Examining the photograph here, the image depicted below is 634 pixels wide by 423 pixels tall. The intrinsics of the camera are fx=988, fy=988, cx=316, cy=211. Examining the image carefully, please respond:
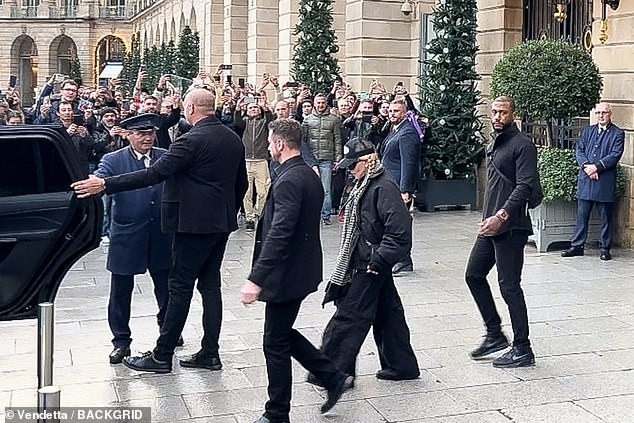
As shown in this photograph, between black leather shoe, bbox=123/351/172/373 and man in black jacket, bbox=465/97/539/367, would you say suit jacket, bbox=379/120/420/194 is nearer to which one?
man in black jacket, bbox=465/97/539/367

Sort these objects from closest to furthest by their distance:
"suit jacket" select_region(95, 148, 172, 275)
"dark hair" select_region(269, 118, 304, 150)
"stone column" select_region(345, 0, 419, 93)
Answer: "dark hair" select_region(269, 118, 304, 150)
"suit jacket" select_region(95, 148, 172, 275)
"stone column" select_region(345, 0, 419, 93)

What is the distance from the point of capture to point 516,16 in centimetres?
1589

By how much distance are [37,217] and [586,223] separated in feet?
26.7

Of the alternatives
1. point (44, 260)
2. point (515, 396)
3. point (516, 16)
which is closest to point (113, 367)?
point (44, 260)

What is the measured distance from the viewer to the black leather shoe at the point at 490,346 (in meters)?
7.19

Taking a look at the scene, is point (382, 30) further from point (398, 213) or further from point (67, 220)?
point (67, 220)

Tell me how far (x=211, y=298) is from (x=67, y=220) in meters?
2.14

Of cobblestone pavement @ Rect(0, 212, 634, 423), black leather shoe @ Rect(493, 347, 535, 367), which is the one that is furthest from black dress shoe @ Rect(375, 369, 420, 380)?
black leather shoe @ Rect(493, 347, 535, 367)

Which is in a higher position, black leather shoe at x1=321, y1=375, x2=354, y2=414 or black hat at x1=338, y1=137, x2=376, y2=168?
black hat at x1=338, y1=137, x2=376, y2=168

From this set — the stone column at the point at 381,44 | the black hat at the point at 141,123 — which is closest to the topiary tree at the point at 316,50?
the stone column at the point at 381,44

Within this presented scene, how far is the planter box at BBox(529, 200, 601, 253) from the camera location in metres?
12.0

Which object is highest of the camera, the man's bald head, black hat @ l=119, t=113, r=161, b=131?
the camera

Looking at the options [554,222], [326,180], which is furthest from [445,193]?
[554,222]

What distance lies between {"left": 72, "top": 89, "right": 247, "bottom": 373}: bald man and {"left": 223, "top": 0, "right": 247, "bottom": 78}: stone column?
2651 cm
